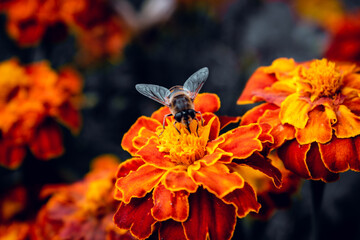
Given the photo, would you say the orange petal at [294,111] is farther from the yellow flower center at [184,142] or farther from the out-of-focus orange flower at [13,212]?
the out-of-focus orange flower at [13,212]

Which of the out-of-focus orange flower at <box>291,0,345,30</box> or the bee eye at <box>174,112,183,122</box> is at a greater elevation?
the out-of-focus orange flower at <box>291,0,345,30</box>

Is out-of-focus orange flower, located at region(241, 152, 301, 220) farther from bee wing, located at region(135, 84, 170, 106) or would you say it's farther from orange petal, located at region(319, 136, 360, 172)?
bee wing, located at region(135, 84, 170, 106)

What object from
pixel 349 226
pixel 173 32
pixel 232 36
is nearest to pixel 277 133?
pixel 349 226

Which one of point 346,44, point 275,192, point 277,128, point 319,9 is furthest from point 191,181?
point 319,9

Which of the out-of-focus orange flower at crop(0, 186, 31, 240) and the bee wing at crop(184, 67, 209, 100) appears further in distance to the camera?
the out-of-focus orange flower at crop(0, 186, 31, 240)

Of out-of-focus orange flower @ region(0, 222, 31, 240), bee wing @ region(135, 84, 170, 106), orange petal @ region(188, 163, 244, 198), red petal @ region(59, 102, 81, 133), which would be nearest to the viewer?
orange petal @ region(188, 163, 244, 198)

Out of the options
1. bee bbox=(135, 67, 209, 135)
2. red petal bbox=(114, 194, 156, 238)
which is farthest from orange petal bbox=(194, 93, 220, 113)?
red petal bbox=(114, 194, 156, 238)

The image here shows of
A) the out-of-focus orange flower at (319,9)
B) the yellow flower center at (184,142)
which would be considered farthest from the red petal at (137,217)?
the out-of-focus orange flower at (319,9)

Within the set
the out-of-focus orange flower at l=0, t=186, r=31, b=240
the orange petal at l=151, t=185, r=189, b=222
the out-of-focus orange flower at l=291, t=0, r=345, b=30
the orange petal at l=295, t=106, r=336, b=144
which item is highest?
the out-of-focus orange flower at l=291, t=0, r=345, b=30
